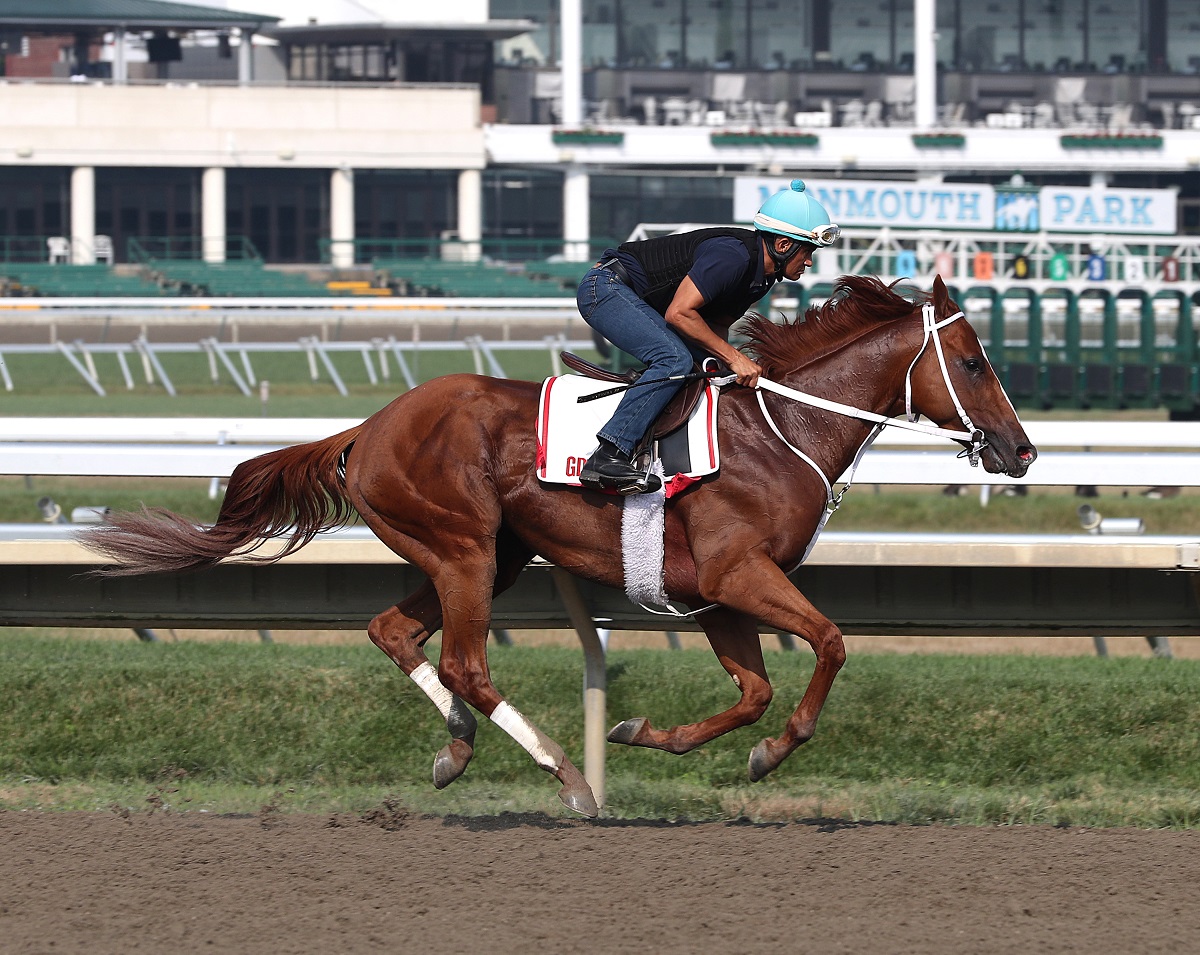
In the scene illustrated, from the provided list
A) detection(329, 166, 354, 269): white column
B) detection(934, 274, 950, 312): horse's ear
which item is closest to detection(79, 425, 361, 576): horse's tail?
detection(934, 274, 950, 312): horse's ear

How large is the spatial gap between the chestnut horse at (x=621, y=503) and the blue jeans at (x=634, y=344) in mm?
193

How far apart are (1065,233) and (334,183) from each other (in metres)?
25.2

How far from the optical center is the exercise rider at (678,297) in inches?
185

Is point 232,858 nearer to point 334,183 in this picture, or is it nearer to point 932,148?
point 334,183

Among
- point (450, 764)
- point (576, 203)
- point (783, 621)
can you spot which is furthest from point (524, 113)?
point (783, 621)

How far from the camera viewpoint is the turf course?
17.5 feet

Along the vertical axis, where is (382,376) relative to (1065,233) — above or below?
below

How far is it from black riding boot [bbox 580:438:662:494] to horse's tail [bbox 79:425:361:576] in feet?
2.93

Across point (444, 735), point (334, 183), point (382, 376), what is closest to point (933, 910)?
point (444, 735)

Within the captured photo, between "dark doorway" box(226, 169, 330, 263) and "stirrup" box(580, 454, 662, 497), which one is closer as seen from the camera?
"stirrup" box(580, 454, 662, 497)

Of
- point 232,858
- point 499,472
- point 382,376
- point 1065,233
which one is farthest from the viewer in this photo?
point 1065,233

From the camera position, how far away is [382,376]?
21.0m

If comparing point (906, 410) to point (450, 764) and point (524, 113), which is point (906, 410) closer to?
point (450, 764)

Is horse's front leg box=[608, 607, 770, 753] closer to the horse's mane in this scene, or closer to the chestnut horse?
the chestnut horse
